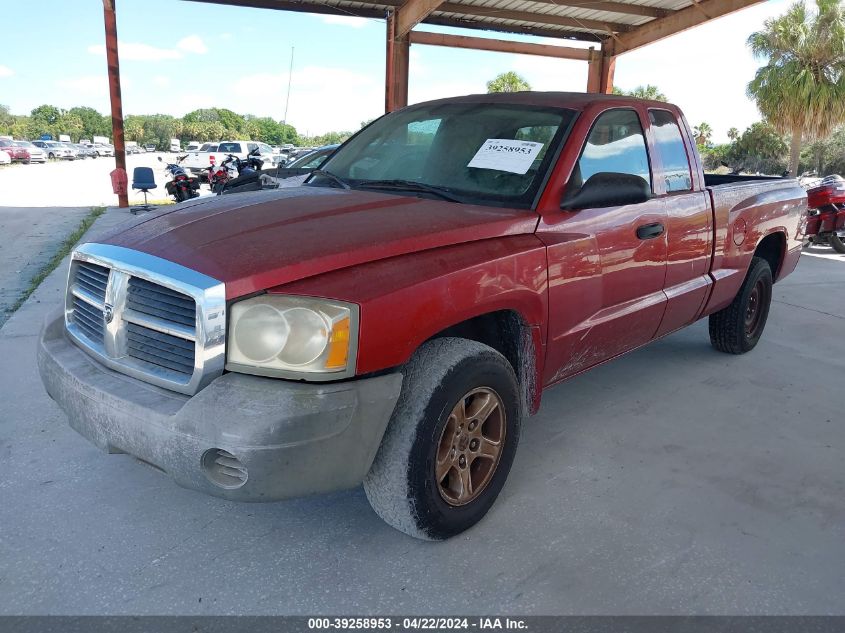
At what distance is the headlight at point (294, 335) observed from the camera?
6.49 feet

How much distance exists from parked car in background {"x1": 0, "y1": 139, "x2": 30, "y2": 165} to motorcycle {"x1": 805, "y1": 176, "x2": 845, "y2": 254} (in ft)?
124

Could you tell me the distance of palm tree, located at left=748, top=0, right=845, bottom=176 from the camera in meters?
23.6

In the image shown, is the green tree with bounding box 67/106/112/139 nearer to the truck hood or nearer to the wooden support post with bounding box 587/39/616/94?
the wooden support post with bounding box 587/39/616/94

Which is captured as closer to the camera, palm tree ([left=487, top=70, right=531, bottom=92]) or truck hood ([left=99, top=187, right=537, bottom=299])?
truck hood ([left=99, top=187, right=537, bottom=299])

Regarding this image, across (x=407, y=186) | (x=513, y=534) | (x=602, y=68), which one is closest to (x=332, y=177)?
(x=407, y=186)

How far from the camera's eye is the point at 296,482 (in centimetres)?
198

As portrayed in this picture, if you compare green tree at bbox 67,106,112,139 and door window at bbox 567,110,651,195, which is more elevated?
green tree at bbox 67,106,112,139

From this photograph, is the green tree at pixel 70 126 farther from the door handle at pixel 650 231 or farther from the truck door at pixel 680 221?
the door handle at pixel 650 231

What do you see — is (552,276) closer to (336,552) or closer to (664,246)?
(664,246)

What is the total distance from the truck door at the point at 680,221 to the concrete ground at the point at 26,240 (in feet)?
16.2

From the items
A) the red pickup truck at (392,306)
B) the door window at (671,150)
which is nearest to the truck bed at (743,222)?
the door window at (671,150)

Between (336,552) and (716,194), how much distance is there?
3.09 metres

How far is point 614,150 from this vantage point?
3.25 metres

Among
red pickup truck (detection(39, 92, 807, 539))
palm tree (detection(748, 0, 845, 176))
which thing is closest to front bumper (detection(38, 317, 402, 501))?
red pickup truck (detection(39, 92, 807, 539))
